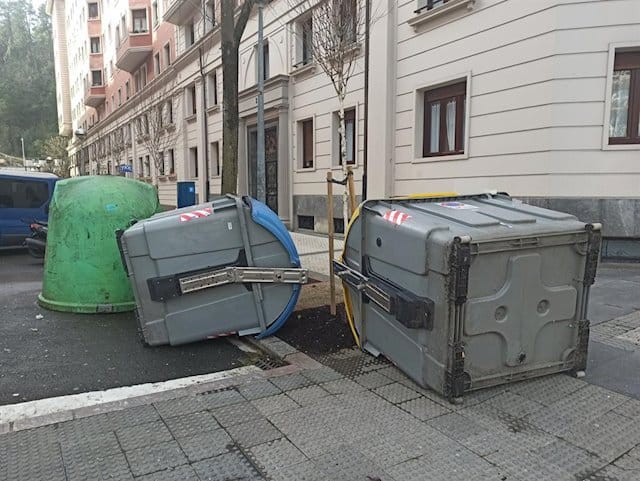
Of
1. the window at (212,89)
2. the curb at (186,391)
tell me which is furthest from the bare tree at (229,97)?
the window at (212,89)

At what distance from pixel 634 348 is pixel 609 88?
17.9 feet

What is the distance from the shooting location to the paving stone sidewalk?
2.47m

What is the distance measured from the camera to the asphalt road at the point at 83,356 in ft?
12.3

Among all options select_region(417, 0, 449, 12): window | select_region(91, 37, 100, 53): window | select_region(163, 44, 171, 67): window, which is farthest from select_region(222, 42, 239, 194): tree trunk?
select_region(91, 37, 100, 53): window

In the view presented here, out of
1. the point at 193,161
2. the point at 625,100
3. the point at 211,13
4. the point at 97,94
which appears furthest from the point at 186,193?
the point at 97,94

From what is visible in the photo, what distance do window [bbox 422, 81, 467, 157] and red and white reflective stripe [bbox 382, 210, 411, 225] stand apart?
6.91 m

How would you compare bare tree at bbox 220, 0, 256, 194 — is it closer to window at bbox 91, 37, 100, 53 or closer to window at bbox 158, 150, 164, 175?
window at bbox 158, 150, 164, 175

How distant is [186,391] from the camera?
3.46 metres

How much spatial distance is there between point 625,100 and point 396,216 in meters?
6.96

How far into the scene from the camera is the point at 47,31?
90.9 meters

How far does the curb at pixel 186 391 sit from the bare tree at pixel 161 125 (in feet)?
72.4

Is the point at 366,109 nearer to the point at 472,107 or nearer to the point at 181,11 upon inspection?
the point at 472,107

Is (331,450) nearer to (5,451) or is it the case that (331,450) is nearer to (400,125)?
(5,451)

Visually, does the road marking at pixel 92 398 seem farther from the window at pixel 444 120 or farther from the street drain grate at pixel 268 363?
the window at pixel 444 120
